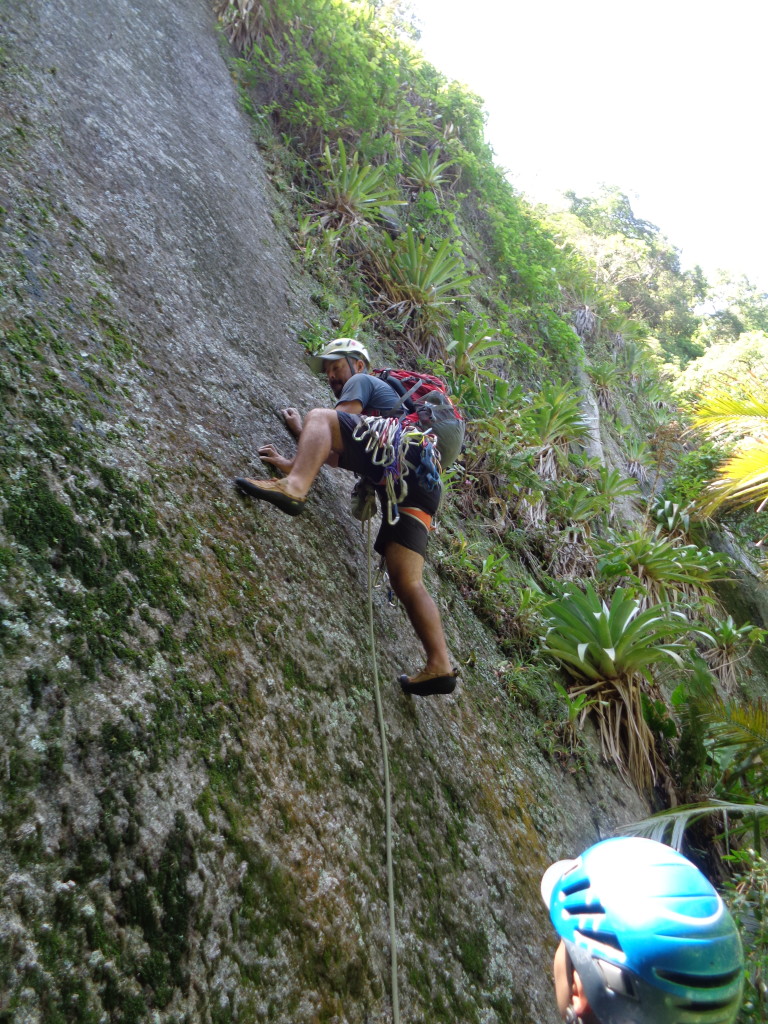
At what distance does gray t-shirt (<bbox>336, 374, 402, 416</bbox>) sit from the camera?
320 centimetres

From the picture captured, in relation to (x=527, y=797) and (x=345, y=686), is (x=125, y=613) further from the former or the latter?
(x=527, y=797)

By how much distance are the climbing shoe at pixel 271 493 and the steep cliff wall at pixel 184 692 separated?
58 mm

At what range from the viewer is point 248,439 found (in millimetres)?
2957

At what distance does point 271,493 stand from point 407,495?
2.34 ft

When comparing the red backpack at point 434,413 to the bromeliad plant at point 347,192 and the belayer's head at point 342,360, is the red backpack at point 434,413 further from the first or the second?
the bromeliad plant at point 347,192

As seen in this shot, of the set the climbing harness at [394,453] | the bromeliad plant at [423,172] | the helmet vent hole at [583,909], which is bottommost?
the helmet vent hole at [583,909]

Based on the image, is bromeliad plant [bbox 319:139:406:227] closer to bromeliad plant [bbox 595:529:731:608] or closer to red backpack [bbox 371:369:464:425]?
red backpack [bbox 371:369:464:425]

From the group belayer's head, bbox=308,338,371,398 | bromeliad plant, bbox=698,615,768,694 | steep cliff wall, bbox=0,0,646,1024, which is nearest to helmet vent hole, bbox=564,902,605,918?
steep cliff wall, bbox=0,0,646,1024

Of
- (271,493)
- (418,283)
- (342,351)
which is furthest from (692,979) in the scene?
(418,283)

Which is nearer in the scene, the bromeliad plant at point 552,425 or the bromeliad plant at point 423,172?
the bromeliad plant at point 552,425

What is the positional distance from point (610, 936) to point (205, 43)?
6.64 metres

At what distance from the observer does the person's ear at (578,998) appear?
1.42 m

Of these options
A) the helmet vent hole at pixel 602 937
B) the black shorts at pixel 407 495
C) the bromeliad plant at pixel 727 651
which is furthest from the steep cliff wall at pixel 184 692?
the bromeliad plant at pixel 727 651

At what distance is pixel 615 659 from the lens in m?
4.75
